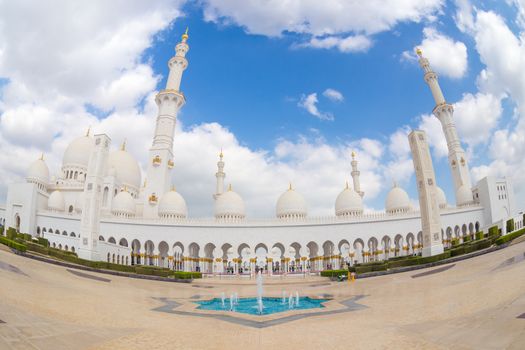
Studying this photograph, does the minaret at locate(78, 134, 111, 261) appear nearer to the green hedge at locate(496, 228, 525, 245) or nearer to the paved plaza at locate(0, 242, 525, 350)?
the paved plaza at locate(0, 242, 525, 350)

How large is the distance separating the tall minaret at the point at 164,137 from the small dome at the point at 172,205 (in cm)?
224

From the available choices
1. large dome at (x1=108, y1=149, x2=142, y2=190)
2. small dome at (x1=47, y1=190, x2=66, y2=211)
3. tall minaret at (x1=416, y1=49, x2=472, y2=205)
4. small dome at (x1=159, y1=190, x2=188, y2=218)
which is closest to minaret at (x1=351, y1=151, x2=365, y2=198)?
tall minaret at (x1=416, y1=49, x2=472, y2=205)

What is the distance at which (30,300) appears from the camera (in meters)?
9.52

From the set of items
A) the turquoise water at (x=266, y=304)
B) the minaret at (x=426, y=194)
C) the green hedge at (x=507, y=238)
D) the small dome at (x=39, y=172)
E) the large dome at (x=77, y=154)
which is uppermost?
the large dome at (x=77, y=154)

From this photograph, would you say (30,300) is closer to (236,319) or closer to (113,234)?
(236,319)

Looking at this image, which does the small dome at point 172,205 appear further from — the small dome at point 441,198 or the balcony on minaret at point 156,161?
the small dome at point 441,198

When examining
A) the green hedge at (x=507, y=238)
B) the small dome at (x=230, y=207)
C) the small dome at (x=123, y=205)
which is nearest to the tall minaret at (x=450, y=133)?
the green hedge at (x=507, y=238)

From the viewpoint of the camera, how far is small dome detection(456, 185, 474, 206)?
47931mm

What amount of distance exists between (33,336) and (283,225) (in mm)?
35538

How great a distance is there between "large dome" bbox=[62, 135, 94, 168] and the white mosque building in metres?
2.61

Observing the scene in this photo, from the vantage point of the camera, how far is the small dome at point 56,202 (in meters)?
45.8

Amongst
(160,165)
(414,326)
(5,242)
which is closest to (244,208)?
(160,165)

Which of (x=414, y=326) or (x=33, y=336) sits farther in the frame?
(x=414, y=326)

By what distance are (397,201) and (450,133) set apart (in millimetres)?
16279
